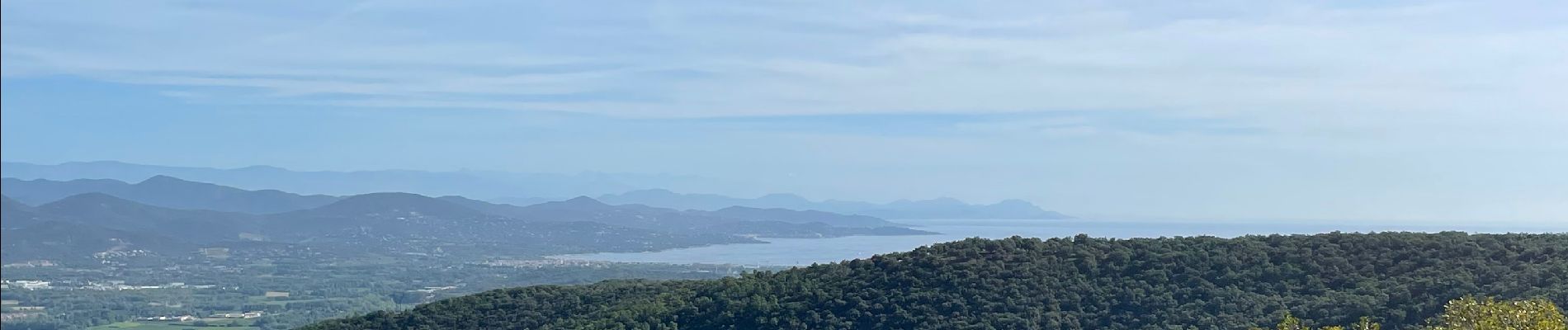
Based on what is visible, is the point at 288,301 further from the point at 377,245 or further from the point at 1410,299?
the point at 1410,299

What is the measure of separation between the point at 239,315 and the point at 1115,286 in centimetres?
5870

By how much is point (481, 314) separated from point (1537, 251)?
2773 centimetres

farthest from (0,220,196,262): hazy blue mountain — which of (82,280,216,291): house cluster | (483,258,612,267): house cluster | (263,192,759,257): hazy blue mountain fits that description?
(483,258,612,267): house cluster

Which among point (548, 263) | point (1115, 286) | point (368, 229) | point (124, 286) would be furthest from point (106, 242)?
point (1115, 286)

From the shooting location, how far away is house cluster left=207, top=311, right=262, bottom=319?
75.3 metres

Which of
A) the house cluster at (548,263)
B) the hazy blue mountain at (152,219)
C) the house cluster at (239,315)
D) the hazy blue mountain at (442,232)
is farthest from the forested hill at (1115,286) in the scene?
the hazy blue mountain at (442,232)

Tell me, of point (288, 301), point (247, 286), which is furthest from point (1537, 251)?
point (247, 286)

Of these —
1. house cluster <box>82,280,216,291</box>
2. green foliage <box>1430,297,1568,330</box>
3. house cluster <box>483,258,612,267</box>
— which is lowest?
house cluster <box>82,280,216,291</box>

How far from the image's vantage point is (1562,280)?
28.8 m

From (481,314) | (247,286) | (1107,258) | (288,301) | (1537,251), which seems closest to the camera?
(1537,251)

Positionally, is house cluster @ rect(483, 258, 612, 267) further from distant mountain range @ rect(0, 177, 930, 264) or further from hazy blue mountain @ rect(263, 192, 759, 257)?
hazy blue mountain @ rect(263, 192, 759, 257)

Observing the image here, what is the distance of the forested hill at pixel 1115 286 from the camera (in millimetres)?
30375

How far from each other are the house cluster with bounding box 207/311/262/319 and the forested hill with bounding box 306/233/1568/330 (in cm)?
4060

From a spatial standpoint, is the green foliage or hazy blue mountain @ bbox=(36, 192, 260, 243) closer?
the green foliage
